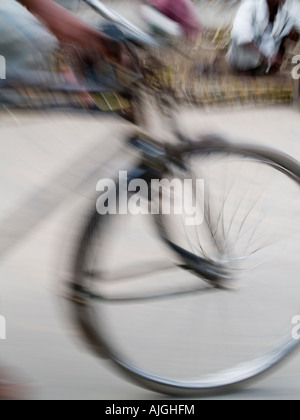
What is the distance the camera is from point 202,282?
7.47 ft

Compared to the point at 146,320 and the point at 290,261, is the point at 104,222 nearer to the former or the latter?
the point at 146,320

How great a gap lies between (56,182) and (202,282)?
55 centimetres

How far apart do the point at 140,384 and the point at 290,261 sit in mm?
1174

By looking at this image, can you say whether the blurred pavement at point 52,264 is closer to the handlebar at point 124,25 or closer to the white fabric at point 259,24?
the handlebar at point 124,25

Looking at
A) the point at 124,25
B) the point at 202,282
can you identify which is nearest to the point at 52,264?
the point at 202,282

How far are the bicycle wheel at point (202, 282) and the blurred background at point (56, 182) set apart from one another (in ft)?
0.20

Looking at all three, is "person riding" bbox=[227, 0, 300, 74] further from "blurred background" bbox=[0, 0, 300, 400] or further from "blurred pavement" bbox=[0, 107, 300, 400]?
"blurred pavement" bbox=[0, 107, 300, 400]

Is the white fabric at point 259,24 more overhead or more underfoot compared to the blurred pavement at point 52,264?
more overhead

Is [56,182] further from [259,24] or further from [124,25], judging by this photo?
[259,24]

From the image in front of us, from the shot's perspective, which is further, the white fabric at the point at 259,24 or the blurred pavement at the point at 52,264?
the white fabric at the point at 259,24

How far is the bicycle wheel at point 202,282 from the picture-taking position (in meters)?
2.14

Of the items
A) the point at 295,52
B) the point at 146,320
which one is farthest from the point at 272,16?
the point at 146,320

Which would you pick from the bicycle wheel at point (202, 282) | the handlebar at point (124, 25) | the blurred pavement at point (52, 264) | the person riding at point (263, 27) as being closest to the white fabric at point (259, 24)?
the person riding at point (263, 27)

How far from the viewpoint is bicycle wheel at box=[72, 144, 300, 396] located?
2.14 metres
